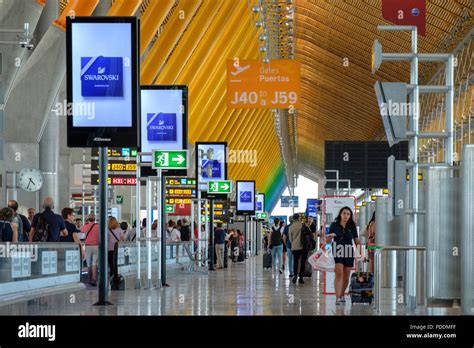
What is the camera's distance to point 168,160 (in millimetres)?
21797

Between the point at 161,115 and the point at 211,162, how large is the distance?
13004mm

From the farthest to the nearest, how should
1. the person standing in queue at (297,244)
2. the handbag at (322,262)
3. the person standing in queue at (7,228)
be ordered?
the person standing in queue at (297,244)
the handbag at (322,262)
the person standing in queue at (7,228)

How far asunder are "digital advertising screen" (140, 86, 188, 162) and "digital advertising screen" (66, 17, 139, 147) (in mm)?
6730

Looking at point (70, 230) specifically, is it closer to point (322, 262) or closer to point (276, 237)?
point (322, 262)

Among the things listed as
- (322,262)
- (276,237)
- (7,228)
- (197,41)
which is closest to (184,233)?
(276,237)

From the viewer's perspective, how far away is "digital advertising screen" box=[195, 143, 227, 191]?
3562cm

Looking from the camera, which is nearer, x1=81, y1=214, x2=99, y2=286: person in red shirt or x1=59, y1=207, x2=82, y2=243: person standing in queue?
x1=59, y1=207, x2=82, y2=243: person standing in queue

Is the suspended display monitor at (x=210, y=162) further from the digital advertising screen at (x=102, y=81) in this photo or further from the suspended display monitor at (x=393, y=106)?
the suspended display monitor at (x=393, y=106)

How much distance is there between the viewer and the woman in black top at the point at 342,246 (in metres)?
18.0

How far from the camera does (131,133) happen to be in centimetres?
1636

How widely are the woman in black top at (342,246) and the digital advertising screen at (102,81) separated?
3.90 m

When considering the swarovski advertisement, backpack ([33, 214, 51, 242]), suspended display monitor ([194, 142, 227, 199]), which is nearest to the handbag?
backpack ([33, 214, 51, 242])

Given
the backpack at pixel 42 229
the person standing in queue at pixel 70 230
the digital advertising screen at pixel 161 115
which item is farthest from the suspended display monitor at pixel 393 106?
the digital advertising screen at pixel 161 115

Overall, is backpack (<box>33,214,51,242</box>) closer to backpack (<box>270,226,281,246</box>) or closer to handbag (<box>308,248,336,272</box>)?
handbag (<box>308,248,336,272</box>)
